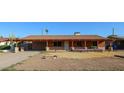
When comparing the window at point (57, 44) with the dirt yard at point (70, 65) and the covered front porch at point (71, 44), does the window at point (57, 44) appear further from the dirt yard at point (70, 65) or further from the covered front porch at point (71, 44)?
the dirt yard at point (70, 65)

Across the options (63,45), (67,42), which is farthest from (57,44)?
(67,42)

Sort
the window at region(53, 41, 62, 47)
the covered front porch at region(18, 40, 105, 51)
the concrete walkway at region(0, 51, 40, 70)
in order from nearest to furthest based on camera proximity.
A: the concrete walkway at region(0, 51, 40, 70) → the covered front porch at region(18, 40, 105, 51) → the window at region(53, 41, 62, 47)

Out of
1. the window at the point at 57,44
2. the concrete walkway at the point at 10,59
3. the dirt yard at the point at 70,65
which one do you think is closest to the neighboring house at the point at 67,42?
the window at the point at 57,44

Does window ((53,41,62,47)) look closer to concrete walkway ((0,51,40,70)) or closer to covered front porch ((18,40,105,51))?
covered front porch ((18,40,105,51))

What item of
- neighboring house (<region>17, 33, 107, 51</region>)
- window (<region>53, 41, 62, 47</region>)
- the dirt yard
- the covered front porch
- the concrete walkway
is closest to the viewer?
the dirt yard

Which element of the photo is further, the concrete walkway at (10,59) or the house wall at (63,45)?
the house wall at (63,45)

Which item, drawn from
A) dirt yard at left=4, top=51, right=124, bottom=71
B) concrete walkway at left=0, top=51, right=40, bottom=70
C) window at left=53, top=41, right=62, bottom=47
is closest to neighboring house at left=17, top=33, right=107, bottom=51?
window at left=53, top=41, right=62, bottom=47

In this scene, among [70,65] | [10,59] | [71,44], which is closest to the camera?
[70,65]

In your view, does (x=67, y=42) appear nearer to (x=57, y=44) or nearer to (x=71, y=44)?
(x=71, y=44)

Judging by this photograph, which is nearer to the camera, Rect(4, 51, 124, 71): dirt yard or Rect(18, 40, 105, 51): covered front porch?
Rect(4, 51, 124, 71): dirt yard
